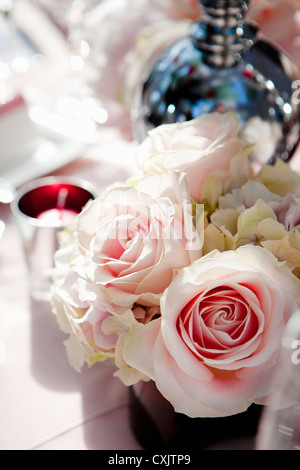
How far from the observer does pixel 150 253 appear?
14.1 inches

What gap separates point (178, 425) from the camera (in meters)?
0.43

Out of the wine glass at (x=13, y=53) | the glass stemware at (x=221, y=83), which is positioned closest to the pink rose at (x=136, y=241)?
the glass stemware at (x=221, y=83)

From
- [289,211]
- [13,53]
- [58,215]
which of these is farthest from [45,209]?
[13,53]

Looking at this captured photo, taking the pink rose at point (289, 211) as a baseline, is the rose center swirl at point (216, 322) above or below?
below

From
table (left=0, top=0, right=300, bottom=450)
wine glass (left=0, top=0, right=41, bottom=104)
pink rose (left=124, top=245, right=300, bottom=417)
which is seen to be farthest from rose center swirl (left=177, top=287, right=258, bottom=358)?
wine glass (left=0, top=0, right=41, bottom=104)

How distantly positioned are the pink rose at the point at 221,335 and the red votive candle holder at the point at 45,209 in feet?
0.87

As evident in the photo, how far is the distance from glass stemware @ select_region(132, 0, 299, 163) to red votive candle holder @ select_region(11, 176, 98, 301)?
14 cm

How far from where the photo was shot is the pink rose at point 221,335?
13.3 inches

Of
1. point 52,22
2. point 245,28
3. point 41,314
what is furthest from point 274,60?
point 52,22

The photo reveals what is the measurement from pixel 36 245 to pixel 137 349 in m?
0.26

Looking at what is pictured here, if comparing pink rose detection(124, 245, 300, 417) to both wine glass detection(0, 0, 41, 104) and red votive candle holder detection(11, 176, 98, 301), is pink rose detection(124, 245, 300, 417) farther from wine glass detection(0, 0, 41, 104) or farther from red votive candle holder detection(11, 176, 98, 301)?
wine glass detection(0, 0, 41, 104)

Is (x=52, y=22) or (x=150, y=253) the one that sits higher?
(x=150, y=253)

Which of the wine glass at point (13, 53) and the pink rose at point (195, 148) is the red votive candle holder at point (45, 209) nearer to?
the pink rose at point (195, 148)

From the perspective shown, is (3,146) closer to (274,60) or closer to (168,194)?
(274,60)
